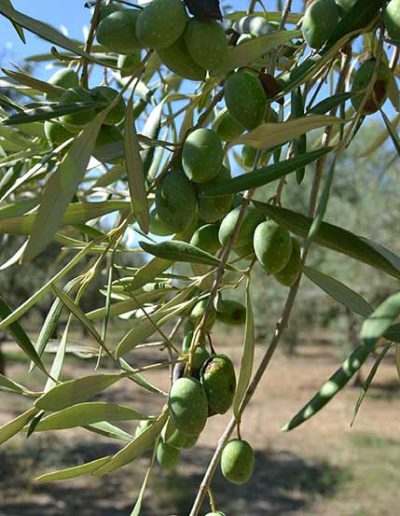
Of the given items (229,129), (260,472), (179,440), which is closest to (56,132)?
(229,129)

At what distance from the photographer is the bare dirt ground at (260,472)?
638 cm

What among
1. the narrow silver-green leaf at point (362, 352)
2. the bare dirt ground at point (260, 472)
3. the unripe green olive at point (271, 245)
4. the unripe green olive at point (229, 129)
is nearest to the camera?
the narrow silver-green leaf at point (362, 352)

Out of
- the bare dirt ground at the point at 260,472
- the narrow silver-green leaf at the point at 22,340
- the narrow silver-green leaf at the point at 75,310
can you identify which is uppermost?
the narrow silver-green leaf at the point at 75,310

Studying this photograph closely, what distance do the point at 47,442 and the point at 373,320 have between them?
819 cm

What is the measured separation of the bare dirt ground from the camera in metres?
6.38

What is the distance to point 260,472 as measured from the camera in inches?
302

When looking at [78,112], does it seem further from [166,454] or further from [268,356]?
[166,454]

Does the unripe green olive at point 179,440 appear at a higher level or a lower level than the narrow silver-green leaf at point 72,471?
higher

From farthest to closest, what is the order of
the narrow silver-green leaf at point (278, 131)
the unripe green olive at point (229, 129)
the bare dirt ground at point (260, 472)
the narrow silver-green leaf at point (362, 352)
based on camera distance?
the bare dirt ground at point (260, 472)
the unripe green olive at point (229, 129)
the narrow silver-green leaf at point (278, 131)
the narrow silver-green leaf at point (362, 352)

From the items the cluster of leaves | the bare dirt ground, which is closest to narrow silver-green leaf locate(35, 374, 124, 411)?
the cluster of leaves

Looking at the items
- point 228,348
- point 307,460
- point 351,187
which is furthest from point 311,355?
point 307,460

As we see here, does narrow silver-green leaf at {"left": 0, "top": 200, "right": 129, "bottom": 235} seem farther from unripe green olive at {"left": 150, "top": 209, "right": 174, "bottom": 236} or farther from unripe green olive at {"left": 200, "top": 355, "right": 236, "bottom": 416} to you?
unripe green olive at {"left": 200, "top": 355, "right": 236, "bottom": 416}

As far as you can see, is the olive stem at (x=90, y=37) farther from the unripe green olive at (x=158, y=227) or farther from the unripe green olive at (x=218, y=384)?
the unripe green olive at (x=218, y=384)

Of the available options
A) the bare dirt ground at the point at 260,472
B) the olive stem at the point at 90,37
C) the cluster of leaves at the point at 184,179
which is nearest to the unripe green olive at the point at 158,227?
the cluster of leaves at the point at 184,179
